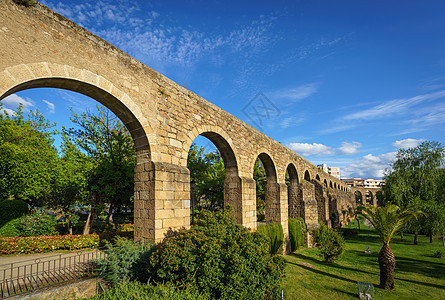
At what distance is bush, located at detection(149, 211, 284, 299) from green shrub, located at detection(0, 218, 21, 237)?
415 inches

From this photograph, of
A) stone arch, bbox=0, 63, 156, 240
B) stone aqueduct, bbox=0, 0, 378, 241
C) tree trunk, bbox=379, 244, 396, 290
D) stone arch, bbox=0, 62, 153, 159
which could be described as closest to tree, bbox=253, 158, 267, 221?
stone aqueduct, bbox=0, 0, 378, 241

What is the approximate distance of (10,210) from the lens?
1191 cm

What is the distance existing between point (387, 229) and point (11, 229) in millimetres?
16331

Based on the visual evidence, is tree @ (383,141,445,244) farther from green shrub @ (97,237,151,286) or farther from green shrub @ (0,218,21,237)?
green shrub @ (0,218,21,237)

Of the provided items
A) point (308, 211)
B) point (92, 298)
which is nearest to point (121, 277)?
point (92, 298)

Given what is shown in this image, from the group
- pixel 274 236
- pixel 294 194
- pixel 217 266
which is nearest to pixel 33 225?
pixel 217 266

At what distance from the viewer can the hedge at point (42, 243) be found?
30.4 ft

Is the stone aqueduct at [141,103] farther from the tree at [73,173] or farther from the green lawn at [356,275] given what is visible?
the tree at [73,173]

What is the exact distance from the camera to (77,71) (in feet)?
15.7

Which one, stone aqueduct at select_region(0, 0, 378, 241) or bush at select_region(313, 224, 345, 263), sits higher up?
stone aqueduct at select_region(0, 0, 378, 241)

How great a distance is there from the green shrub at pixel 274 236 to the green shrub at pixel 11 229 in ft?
39.1

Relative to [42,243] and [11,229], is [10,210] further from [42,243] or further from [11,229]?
[42,243]

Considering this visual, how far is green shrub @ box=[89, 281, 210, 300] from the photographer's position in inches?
164

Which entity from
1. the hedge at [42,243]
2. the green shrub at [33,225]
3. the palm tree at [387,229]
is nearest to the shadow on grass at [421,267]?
the palm tree at [387,229]
